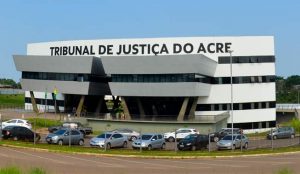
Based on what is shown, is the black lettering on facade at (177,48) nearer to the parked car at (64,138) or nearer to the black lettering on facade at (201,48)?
the black lettering on facade at (201,48)

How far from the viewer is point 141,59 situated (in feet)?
221

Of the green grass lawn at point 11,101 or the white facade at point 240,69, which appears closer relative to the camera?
the white facade at point 240,69

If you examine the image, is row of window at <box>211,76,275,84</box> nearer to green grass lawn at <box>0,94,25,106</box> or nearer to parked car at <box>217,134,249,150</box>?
parked car at <box>217,134,249,150</box>

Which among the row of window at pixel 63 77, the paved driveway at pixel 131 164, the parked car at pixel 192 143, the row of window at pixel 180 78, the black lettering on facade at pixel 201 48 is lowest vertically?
the paved driveway at pixel 131 164

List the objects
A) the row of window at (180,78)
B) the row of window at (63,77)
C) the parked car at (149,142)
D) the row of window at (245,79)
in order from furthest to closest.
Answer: the row of window at (63,77) → the row of window at (245,79) → the row of window at (180,78) → the parked car at (149,142)

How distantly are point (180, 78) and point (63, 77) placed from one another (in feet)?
63.7

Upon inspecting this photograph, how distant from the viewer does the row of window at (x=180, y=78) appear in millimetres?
67375

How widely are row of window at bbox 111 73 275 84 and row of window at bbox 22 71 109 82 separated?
16.9 feet

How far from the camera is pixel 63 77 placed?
75.5 m

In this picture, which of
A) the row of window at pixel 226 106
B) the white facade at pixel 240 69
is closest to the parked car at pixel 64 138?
the white facade at pixel 240 69

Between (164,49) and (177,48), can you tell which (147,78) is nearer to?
(164,49)

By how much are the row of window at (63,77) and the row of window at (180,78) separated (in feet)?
16.9

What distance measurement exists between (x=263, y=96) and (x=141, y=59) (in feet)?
68.7

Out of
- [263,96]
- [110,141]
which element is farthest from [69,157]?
[263,96]
